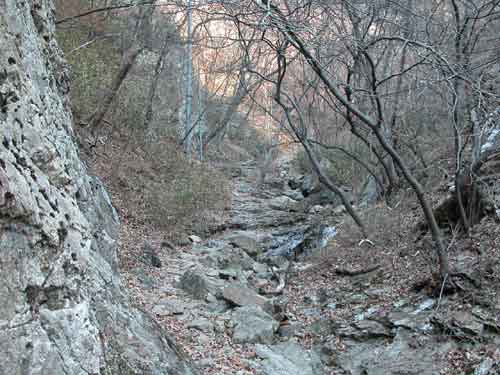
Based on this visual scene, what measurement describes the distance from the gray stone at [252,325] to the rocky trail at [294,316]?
0.05 ft

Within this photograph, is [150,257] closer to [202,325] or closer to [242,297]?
[242,297]

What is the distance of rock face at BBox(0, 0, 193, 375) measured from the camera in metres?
2.62

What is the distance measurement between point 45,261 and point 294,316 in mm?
5387

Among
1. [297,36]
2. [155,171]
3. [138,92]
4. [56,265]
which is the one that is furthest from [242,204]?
[56,265]

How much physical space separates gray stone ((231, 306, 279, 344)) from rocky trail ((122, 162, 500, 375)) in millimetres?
16

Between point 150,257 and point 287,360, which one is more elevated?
point 150,257

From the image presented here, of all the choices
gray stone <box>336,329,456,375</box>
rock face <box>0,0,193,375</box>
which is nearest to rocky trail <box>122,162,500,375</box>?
gray stone <box>336,329,456,375</box>

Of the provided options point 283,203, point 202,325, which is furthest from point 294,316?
point 283,203

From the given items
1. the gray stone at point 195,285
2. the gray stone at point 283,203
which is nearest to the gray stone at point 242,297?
the gray stone at point 195,285

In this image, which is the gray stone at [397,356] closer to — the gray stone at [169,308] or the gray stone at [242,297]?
the gray stone at [242,297]

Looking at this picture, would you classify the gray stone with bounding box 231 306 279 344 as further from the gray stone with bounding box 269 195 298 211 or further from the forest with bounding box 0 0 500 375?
the gray stone with bounding box 269 195 298 211

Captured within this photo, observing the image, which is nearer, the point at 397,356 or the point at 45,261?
the point at 45,261

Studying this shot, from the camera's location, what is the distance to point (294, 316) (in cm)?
773

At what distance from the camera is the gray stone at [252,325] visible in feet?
21.3
